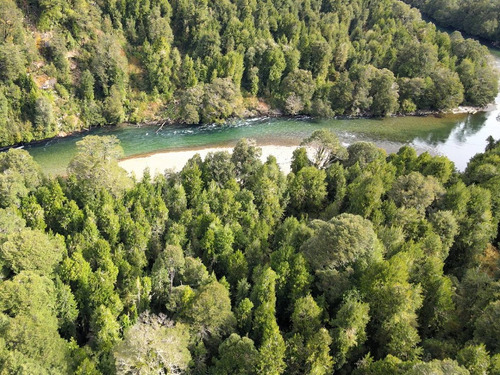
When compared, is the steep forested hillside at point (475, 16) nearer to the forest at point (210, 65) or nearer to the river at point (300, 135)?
the forest at point (210, 65)

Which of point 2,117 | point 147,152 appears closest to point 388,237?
point 147,152

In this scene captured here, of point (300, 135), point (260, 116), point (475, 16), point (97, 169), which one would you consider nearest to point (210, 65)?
point (260, 116)

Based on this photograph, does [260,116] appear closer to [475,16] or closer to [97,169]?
[97,169]

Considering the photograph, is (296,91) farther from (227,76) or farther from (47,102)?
(47,102)


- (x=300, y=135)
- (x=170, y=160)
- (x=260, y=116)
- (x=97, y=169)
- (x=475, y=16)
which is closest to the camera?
(x=97, y=169)

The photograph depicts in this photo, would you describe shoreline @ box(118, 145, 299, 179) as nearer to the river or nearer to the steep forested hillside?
the river
